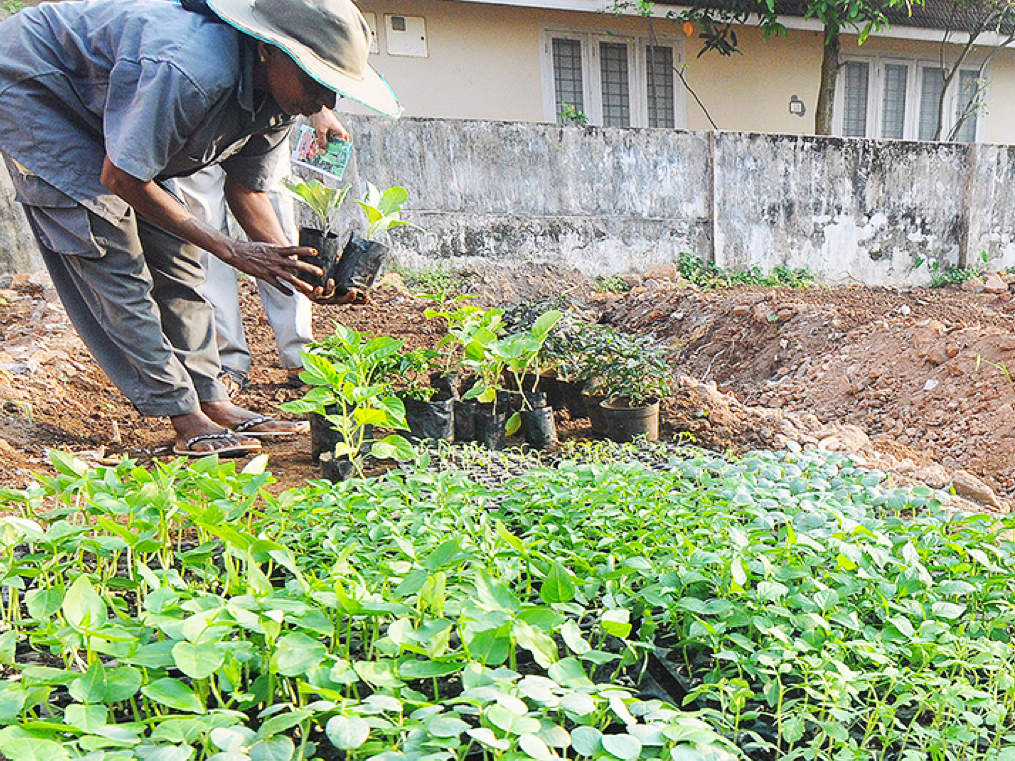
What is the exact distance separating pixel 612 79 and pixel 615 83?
0.07 meters

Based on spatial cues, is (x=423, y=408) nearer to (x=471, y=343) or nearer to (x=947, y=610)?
(x=471, y=343)

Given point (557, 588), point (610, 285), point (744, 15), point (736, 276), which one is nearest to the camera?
point (557, 588)

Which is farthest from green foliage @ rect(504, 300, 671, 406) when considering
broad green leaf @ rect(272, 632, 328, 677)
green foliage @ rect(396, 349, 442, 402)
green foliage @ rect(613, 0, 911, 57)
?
green foliage @ rect(613, 0, 911, 57)

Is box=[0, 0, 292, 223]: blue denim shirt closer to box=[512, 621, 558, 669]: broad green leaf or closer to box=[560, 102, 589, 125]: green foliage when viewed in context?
box=[512, 621, 558, 669]: broad green leaf

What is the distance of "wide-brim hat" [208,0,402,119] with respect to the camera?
7.18 ft

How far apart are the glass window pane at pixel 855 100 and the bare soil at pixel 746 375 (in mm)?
5935

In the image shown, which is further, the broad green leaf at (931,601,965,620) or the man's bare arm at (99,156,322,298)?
the man's bare arm at (99,156,322,298)

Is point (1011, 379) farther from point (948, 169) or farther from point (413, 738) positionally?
point (948, 169)

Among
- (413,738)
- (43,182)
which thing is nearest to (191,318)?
(43,182)

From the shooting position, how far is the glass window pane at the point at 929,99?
12.2 metres

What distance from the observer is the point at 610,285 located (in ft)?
22.4

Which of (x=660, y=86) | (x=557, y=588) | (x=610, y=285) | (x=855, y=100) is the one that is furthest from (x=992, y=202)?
(x=557, y=588)

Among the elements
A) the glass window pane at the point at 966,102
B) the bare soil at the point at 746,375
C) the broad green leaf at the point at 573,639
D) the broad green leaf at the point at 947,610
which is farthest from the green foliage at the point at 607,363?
the glass window pane at the point at 966,102

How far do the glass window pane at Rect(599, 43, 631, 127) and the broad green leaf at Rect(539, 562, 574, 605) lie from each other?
9996mm
